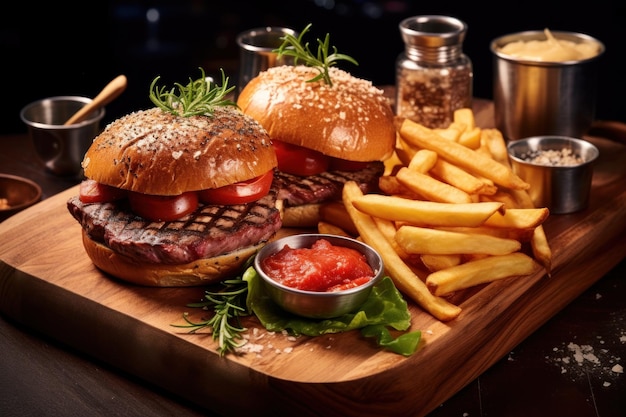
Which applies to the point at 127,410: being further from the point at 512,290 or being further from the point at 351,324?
the point at 512,290

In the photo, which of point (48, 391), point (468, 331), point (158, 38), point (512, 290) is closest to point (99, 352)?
point (48, 391)

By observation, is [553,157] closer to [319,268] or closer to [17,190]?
[319,268]

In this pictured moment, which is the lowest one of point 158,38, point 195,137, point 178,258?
point 158,38

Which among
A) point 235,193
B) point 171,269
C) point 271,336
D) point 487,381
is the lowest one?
point 487,381

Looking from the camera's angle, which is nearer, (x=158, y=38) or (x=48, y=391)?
(x=48, y=391)

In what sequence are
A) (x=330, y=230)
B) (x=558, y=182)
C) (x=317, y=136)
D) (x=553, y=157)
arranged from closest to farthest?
(x=330, y=230), (x=317, y=136), (x=558, y=182), (x=553, y=157)

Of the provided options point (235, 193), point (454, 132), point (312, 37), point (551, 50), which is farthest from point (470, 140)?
point (312, 37)
